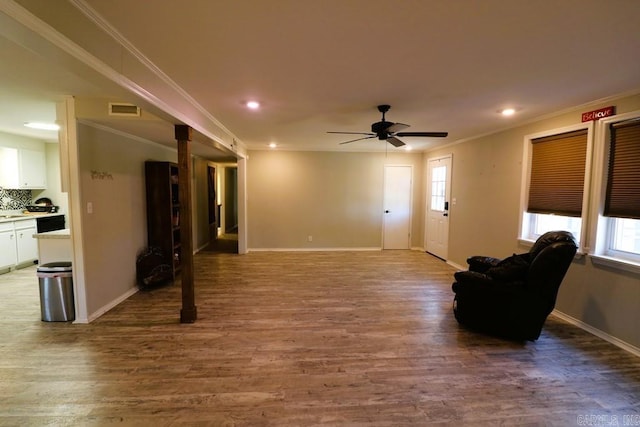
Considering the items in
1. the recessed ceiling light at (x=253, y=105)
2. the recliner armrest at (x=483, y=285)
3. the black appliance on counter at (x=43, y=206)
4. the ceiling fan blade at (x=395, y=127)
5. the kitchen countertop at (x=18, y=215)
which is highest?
the recessed ceiling light at (x=253, y=105)

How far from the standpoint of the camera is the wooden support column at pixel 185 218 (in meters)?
3.09

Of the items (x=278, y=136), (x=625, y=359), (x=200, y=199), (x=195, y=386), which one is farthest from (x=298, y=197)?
(x=625, y=359)

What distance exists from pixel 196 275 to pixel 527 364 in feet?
15.1

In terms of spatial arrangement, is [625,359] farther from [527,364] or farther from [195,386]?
[195,386]

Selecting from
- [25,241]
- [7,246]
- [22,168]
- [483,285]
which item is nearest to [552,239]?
[483,285]

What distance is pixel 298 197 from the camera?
22.3ft

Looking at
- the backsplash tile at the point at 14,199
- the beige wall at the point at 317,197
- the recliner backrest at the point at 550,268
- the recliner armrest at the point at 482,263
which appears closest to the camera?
the recliner backrest at the point at 550,268

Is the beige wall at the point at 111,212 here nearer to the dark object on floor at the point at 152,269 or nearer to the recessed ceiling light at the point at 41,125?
the dark object on floor at the point at 152,269

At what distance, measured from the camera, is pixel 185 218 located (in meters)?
3.15

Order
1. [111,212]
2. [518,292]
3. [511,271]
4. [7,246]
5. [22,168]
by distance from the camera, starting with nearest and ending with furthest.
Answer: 1. [518,292]
2. [511,271]
3. [111,212]
4. [7,246]
5. [22,168]

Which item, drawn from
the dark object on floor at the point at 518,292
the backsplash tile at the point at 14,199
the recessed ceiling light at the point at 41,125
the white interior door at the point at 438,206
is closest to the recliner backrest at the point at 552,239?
the dark object on floor at the point at 518,292

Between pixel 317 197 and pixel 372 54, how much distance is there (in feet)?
16.0

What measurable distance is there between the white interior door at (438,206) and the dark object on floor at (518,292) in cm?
295

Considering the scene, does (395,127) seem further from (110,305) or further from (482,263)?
(110,305)
